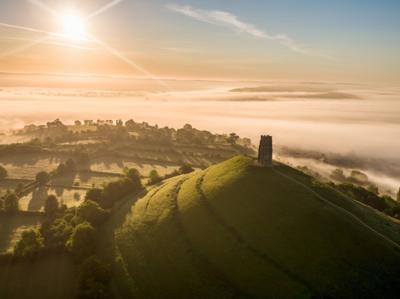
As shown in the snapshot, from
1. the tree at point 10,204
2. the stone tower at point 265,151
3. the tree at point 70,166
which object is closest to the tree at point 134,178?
the tree at point 10,204

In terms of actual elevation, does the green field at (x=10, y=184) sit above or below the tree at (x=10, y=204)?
below

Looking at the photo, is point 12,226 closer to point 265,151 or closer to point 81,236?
point 81,236

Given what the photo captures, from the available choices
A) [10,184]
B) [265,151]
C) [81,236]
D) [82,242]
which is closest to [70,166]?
[10,184]

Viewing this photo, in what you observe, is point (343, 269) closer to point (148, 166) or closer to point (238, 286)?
Answer: point (238, 286)

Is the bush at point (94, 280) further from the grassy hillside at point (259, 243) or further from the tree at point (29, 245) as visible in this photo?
the tree at point (29, 245)

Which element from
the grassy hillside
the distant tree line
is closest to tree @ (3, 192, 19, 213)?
the distant tree line

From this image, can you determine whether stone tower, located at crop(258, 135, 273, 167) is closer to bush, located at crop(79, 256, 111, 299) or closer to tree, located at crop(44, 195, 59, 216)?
bush, located at crop(79, 256, 111, 299)
